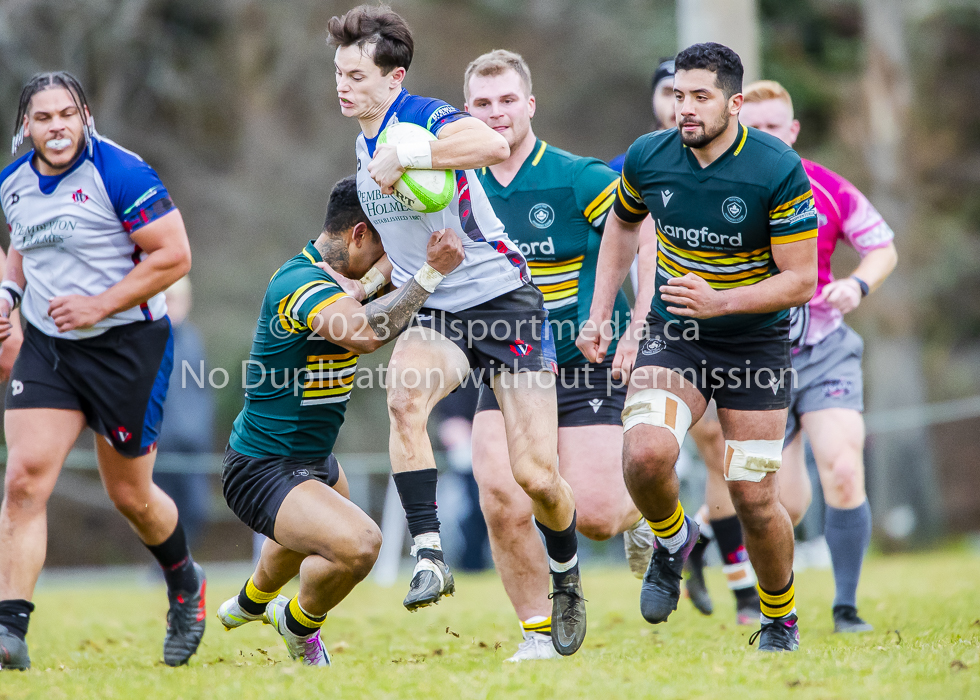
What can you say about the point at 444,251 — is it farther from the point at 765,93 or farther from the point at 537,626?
the point at 765,93

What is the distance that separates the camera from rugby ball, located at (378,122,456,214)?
14.6 feet

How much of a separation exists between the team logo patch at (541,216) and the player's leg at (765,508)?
135 centimetres

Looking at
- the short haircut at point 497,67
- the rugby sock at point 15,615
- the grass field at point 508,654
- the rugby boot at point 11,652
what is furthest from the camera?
the short haircut at point 497,67

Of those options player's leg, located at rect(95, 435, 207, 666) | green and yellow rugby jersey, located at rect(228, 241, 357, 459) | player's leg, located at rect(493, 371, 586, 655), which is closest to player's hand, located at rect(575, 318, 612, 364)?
player's leg, located at rect(493, 371, 586, 655)

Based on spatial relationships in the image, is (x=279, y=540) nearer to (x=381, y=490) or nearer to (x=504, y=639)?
(x=504, y=639)

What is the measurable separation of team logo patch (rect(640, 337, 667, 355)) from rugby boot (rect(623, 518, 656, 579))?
1.31 meters

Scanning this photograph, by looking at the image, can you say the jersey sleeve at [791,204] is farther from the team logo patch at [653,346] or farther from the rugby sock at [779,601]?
the rugby sock at [779,601]

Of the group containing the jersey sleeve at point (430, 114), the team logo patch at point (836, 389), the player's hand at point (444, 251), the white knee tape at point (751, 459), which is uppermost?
the jersey sleeve at point (430, 114)

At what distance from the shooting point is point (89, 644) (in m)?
6.13

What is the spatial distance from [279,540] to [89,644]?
214cm

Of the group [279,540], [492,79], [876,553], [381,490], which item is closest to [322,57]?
[381,490]

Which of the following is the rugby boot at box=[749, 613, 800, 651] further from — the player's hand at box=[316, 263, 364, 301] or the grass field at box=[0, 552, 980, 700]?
the player's hand at box=[316, 263, 364, 301]

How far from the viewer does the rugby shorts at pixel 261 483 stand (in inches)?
186

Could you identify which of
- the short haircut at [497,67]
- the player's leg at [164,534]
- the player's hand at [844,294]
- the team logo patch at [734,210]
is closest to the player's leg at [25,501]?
the player's leg at [164,534]
